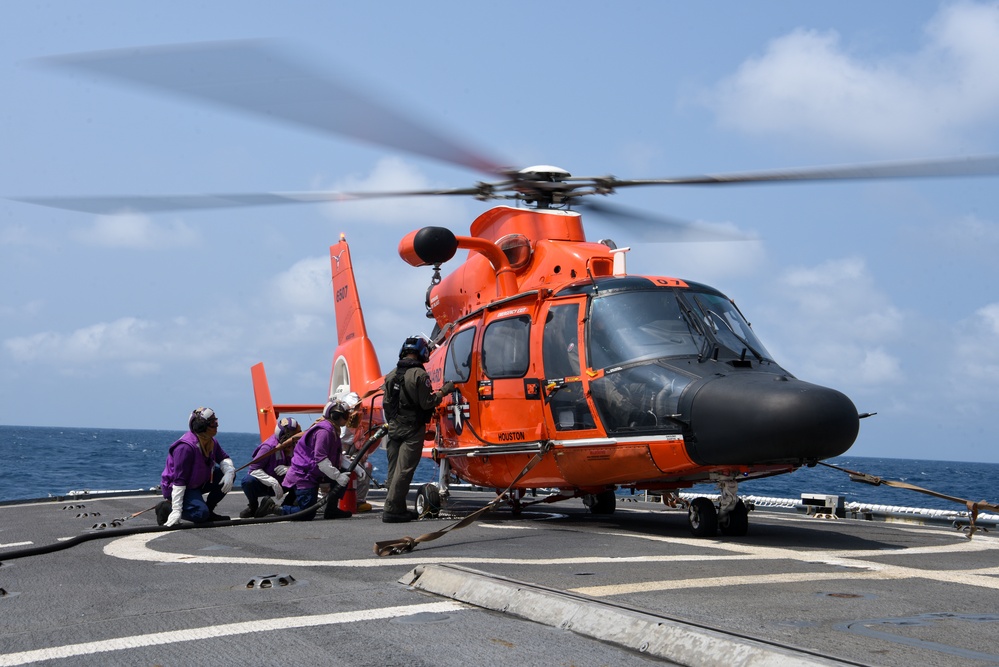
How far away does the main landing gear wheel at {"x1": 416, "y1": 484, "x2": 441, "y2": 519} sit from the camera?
34.9 ft

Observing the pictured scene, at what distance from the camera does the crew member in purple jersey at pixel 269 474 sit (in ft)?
38.2

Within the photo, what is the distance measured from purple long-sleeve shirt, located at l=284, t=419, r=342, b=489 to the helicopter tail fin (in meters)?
2.82

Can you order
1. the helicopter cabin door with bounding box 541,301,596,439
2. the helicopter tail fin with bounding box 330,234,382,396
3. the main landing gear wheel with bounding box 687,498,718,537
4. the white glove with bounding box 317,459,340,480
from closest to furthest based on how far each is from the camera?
the main landing gear wheel with bounding box 687,498,718,537
the helicopter cabin door with bounding box 541,301,596,439
the white glove with bounding box 317,459,340,480
the helicopter tail fin with bounding box 330,234,382,396

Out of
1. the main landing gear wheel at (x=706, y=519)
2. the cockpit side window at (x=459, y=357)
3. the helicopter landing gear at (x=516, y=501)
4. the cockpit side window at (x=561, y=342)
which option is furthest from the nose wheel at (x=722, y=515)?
the cockpit side window at (x=459, y=357)

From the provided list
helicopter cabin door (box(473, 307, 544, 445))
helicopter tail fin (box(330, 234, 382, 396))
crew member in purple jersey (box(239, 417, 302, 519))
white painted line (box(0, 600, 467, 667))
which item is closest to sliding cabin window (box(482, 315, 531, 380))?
helicopter cabin door (box(473, 307, 544, 445))

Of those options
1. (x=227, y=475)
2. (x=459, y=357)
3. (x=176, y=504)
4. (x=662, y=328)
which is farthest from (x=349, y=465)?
(x=662, y=328)

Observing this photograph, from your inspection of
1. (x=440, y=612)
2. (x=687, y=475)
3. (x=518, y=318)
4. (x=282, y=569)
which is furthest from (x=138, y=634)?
(x=518, y=318)

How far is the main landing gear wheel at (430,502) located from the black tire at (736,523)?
343cm

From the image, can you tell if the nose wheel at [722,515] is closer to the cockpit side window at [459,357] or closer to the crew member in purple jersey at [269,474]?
the cockpit side window at [459,357]

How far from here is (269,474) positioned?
11.9 m

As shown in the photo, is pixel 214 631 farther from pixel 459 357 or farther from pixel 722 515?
pixel 459 357

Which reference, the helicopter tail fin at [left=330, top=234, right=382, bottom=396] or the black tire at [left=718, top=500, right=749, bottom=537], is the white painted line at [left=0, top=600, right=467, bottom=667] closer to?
the black tire at [left=718, top=500, right=749, bottom=537]

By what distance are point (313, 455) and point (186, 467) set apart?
1.77 meters

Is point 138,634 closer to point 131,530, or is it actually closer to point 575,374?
point 131,530
